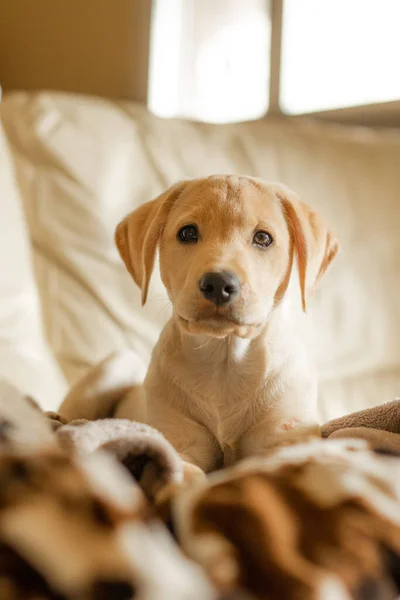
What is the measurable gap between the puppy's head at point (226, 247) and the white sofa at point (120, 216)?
→ 462 mm

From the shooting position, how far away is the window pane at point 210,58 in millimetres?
2928

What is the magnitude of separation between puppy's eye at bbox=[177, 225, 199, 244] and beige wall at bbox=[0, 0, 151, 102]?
1853 millimetres

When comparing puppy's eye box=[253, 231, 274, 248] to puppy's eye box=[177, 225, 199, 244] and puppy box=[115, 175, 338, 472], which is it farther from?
puppy's eye box=[177, 225, 199, 244]

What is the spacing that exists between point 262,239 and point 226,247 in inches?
4.2

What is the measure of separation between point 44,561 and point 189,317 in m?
0.68

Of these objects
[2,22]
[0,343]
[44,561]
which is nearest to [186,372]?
[0,343]

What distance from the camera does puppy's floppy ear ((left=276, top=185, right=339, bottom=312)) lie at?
4.23ft

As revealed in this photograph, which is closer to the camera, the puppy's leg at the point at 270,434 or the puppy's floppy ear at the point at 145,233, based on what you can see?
the puppy's leg at the point at 270,434

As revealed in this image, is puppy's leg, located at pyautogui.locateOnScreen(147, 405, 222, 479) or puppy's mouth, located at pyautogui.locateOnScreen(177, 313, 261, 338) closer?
puppy's mouth, located at pyautogui.locateOnScreen(177, 313, 261, 338)

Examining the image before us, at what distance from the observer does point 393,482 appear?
63 cm

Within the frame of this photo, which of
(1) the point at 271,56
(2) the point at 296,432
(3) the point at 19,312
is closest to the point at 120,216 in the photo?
(3) the point at 19,312

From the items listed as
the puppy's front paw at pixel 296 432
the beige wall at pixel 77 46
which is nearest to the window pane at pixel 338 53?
the beige wall at pixel 77 46

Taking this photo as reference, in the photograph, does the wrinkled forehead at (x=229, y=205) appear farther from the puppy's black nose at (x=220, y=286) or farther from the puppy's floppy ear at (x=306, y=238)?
the puppy's black nose at (x=220, y=286)

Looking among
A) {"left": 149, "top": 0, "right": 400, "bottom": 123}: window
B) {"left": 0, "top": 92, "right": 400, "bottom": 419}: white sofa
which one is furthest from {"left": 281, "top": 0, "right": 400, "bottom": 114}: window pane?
{"left": 0, "top": 92, "right": 400, "bottom": 419}: white sofa
